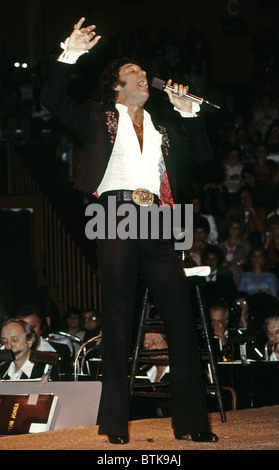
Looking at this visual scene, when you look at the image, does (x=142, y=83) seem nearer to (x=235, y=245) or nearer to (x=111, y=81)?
(x=111, y=81)

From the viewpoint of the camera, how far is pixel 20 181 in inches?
444

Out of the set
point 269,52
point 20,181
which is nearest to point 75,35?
point 20,181

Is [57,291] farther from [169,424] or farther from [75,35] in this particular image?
[75,35]

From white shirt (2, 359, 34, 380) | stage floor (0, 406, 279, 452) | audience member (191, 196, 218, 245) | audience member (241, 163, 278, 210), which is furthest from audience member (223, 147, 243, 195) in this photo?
stage floor (0, 406, 279, 452)

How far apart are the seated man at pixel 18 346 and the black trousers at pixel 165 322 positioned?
2318mm

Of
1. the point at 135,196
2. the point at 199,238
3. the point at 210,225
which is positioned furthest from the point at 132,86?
the point at 210,225

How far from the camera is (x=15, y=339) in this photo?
233 inches

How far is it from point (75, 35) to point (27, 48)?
1242cm

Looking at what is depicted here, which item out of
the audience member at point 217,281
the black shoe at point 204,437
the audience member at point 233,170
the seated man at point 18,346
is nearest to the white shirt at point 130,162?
the black shoe at point 204,437

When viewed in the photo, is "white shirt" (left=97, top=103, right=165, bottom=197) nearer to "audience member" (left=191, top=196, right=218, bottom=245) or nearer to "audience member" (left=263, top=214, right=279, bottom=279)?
"audience member" (left=263, top=214, right=279, bottom=279)

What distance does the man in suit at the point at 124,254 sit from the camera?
3410 mm

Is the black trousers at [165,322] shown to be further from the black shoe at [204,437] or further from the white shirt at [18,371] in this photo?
the white shirt at [18,371]

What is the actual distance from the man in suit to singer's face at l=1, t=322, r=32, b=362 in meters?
2.57

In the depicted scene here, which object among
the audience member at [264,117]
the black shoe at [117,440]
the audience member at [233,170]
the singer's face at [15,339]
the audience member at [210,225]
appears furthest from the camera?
the audience member at [264,117]
